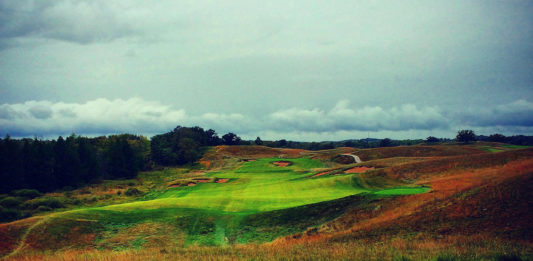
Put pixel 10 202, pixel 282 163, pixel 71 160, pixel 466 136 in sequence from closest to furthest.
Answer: pixel 10 202 → pixel 71 160 → pixel 282 163 → pixel 466 136

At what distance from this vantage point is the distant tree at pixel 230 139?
386 feet

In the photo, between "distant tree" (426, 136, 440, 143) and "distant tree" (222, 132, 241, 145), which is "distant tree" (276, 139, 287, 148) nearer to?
"distant tree" (222, 132, 241, 145)

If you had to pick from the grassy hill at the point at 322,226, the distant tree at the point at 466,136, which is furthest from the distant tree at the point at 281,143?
the grassy hill at the point at 322,226

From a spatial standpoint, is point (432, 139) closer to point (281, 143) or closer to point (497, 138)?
point (497, 138)

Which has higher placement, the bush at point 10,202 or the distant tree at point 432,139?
the distant tree at point 432,139

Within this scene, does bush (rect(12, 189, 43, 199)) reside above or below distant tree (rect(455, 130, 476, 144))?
below

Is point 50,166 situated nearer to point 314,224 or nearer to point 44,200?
point 44,200

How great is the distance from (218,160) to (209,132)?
41055mm

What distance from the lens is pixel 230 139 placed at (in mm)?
118062

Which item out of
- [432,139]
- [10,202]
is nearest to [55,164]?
[10,202]

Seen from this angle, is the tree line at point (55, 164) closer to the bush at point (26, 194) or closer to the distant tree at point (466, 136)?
the bush at point (26, 194)

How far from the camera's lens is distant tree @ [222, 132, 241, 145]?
386ft

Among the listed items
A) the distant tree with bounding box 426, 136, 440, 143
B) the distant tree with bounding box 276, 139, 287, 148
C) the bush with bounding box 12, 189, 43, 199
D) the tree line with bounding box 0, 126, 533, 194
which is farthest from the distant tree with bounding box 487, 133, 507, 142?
the bush with bounding box 12, 189, 43, 199

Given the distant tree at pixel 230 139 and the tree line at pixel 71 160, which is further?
the distant tree at pixel 230 139
